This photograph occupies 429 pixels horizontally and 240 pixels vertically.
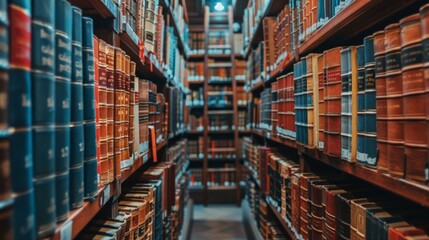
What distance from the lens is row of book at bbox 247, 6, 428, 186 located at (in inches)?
27.1

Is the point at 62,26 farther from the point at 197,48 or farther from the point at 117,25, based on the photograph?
the point at 197,48

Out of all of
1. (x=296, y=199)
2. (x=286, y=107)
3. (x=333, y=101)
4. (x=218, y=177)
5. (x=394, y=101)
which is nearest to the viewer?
(x=394, y=101)

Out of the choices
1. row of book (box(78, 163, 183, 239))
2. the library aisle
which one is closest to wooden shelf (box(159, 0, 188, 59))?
the library aisle

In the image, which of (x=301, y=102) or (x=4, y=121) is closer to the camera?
(x=4, y=121)

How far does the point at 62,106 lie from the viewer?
0.60 meters

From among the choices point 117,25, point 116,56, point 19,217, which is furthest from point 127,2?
point 19,217

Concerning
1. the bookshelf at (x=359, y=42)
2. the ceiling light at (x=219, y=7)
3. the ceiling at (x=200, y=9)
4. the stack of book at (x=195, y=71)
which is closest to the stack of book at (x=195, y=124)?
the stack of book at (x=195, y=71)

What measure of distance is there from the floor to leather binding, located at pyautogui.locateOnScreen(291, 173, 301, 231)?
6.15 ft

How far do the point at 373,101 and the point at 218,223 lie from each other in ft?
10.7

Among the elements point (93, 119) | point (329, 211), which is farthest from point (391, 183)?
point (93, 119)

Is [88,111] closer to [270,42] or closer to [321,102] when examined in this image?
[321,102]

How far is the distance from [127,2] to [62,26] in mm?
735

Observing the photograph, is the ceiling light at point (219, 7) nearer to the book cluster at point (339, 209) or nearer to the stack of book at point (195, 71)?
the stack of book at point (195, 71)

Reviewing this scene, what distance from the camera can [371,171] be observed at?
89 centimetres
